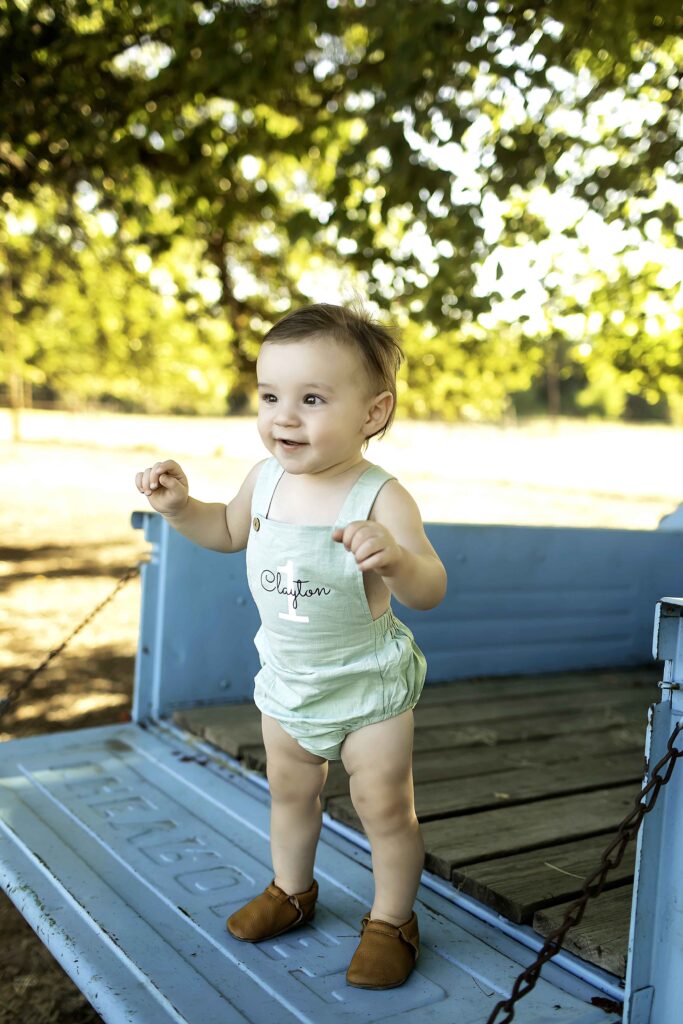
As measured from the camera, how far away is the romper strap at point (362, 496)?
1.82 m

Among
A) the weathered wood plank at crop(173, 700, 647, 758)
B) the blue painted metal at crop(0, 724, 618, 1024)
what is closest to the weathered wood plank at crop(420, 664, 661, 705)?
the weathered wood plank at crop(173, 700, 647, 758)

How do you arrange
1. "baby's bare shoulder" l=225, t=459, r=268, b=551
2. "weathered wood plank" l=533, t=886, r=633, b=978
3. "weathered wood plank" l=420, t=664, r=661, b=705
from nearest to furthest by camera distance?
"weathered wood plank" l=533, t=886, r=633, b=978, "baby's bare shoulder" l=225, t=459, r=268, b=551, "weathered wood plank" l=420, t=664, r=661, b=705

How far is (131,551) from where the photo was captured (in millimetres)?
10758

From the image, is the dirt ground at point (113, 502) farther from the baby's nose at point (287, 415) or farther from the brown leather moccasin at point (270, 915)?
the baby's nose at point (287, 415)

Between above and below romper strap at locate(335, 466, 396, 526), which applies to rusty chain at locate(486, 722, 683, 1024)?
below

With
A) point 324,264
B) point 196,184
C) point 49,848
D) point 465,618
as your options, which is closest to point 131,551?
point 324,264

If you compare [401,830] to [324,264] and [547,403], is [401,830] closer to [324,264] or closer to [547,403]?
[324,264]

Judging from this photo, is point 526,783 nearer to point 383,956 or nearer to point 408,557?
point 383,956

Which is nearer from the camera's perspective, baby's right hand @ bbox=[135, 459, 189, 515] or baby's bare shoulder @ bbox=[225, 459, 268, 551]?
baby's right hand @ bbox=[135, 459, 189, 515]

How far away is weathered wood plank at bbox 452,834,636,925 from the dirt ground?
129 centimetres

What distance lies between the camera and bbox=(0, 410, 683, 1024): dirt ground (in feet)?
16.8

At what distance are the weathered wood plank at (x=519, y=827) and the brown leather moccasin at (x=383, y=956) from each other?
394 millimetres

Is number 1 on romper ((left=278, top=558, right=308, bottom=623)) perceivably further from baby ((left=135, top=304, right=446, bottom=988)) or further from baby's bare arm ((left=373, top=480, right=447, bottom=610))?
baby's bare arm ((left=373, top=480, right=447, bottom=610))

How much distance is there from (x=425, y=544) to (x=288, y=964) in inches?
34.2
